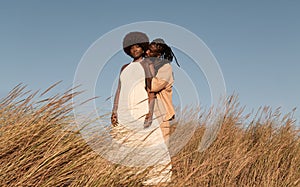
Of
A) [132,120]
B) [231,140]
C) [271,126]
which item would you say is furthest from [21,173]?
[271,126]

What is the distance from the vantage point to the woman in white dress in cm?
289

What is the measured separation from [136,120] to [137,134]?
0.59 feet

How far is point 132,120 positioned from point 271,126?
301cm

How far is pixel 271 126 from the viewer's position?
5676 millimetres

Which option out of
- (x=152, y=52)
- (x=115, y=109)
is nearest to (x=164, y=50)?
(x=152, y=52)

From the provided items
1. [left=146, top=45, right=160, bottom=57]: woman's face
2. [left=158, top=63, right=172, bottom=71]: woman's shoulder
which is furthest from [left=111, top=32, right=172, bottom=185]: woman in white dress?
[left=158, top=63, right=172, bottom=71]: woman's shoulder

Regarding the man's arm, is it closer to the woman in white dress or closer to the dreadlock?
the woman in white dress

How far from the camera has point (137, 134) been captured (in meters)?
3.10

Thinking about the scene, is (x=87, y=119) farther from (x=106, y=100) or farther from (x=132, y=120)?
(x=132, y=120)

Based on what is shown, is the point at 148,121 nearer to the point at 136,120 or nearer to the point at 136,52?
the point at 136,120

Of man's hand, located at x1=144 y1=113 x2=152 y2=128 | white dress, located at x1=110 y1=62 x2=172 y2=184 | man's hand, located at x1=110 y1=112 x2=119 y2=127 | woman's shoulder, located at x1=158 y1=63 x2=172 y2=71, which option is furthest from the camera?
woman's shoulder, located at x1=158 y1=63 x2=172 y2=71

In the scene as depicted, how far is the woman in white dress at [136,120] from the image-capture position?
2889 mm

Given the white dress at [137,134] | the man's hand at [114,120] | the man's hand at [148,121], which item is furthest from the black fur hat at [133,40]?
the man's hand at [114,120]

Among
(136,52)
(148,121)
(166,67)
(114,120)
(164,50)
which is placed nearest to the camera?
(114,120)
